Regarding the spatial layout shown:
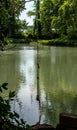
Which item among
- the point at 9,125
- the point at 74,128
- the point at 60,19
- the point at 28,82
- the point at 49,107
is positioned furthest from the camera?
the point at 60,19

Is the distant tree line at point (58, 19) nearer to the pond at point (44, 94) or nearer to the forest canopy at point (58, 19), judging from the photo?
the forest canopy at point (58, 19)

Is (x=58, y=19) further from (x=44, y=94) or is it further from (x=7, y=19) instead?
(x=7, y=19)

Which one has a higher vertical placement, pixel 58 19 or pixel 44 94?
pixel 44 94

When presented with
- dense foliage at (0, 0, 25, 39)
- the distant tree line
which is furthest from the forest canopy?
dense foliage at (0, 0, 25, 39)

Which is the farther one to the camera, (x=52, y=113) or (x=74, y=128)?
(x=52, y=113)

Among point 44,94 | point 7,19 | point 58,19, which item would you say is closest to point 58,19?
point 58,19

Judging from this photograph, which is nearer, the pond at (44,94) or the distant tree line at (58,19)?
the pond at (44,94)

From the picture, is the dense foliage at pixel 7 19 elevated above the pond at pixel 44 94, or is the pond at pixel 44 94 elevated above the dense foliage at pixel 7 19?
the dense foliage at pixel 7 19

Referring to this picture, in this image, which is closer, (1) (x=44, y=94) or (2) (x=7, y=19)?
(2) (x=7, y=19)

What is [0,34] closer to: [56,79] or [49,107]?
[49,107]

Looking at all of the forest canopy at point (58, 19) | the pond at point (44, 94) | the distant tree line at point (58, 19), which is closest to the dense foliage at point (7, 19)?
the pond at point (44, 94)

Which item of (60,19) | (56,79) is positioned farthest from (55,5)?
(56,79)

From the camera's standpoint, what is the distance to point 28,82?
39.1 ft

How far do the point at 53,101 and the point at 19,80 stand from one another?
12.8 feet
